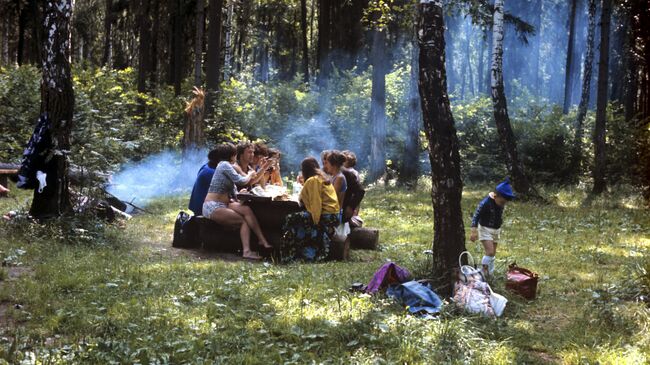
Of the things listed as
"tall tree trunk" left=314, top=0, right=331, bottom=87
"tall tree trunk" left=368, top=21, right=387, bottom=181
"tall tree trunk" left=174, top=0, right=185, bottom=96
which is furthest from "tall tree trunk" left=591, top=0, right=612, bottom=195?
"tall tree trunk" left=174, top=0, right=185, bottom=96

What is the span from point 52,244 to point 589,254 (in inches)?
319

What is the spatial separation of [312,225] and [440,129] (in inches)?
127

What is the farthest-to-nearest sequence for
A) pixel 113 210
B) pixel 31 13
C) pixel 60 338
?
pixel 31 13 < pixel 113 210 < pixel 60 338

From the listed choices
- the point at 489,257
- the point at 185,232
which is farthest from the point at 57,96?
the point at 489,257

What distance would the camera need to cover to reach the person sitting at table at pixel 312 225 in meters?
9.84

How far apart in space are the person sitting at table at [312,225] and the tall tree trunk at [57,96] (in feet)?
11.4

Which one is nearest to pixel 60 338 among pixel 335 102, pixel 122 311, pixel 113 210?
pixel 122 311

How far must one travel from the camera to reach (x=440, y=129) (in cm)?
725

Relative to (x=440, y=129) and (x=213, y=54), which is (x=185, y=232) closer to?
(x=440, y=129)

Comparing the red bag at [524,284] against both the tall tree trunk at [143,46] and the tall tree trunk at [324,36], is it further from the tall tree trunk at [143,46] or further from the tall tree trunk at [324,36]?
the tall tree trunk at [324,36]

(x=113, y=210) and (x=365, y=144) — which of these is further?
(x=365, y=144)

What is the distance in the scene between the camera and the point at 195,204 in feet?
37.3

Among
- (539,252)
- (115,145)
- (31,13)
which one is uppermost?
(31,13)

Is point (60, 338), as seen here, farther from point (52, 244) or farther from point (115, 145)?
point (115, 145)
